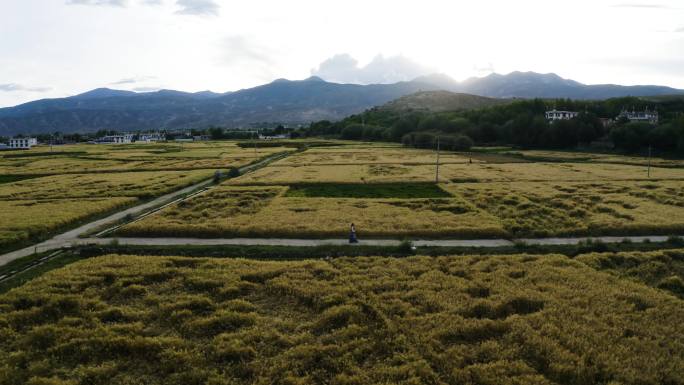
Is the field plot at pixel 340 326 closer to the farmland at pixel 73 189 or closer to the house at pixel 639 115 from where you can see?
the farmland at pixel 73 189

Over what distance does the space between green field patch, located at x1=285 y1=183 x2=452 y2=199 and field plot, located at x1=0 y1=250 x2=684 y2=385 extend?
79.8 ft

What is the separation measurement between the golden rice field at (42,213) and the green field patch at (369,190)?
60.6ft

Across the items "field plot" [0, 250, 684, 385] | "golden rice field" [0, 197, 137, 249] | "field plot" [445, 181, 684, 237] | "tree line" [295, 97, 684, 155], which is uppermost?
"tree line" [295, 97, 684, 155]

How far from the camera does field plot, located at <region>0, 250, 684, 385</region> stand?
43.7ft

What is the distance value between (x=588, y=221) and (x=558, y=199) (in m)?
9.31

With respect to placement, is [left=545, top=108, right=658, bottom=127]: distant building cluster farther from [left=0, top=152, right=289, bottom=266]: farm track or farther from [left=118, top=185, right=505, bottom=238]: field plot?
[left=0, top=152, right=289, bottom=266]: farm track

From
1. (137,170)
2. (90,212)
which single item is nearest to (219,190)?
(90,212)

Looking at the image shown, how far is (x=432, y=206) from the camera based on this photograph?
3962 cm

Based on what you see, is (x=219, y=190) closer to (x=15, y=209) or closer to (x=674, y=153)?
(x=15, y=209)

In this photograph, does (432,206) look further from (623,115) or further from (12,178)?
(623,115)

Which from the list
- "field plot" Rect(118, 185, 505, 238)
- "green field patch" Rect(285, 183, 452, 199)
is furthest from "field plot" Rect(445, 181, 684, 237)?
"green field patch" Rect(285, 183, 452, 199)

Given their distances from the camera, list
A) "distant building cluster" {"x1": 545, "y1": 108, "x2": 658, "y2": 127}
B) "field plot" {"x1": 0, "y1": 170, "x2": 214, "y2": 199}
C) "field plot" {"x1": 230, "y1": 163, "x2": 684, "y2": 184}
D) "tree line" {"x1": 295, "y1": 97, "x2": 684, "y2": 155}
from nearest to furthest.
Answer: "field plot" {"x1": 0, "y1": 170, "x2": 214, "y2": 199}
"field plot" {"x1": 230, "y1": 163, "x2": 684, "y2": 184}
"tree line" {"x1": 295, "y1": 97, "x2": 684, "y2": 155}
"distant building cluster" {"x1": 545, "y1": 108, "x2": 658, "y2": 127}

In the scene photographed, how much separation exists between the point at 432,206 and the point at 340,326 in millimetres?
25033

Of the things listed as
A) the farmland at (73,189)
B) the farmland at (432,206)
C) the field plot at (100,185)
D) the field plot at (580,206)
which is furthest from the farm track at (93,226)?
the field plot at (580,206)
